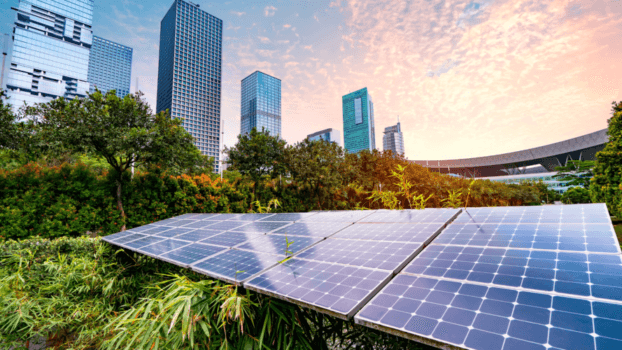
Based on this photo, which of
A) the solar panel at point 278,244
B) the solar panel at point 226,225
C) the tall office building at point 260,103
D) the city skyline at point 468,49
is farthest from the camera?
the tall office building at point 260,103

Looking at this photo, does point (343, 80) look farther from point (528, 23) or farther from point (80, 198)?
point (80, 198)

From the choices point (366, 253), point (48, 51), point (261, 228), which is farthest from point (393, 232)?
point (48, 51)

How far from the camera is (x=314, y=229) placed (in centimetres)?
390

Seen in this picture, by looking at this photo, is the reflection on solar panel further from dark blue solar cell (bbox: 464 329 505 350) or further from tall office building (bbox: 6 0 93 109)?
tall office building (bbox: 6 0 93 109)

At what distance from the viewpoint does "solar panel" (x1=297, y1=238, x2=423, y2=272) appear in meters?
2.24

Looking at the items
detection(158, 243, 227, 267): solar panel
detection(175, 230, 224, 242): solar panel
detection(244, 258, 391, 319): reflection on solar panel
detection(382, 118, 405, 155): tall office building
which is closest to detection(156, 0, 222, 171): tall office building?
detection(382, 118, 405, 155): tall office building

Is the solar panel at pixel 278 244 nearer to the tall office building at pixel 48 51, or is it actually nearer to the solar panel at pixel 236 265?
the solar panel at pixel 236 265

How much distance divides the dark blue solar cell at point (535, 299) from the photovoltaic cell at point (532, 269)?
3.8 inches

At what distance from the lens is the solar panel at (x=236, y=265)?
2.41 meters

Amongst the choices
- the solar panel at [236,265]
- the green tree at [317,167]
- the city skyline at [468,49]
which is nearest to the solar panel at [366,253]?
the solar panel at [236,265]

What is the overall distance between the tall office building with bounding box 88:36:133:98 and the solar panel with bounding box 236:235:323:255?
193 metres

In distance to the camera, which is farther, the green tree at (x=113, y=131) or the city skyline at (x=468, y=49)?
the city skyline at (x=468, y=49)

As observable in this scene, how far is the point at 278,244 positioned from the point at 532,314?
2571 millimetres

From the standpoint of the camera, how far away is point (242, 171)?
1354 centimetres
